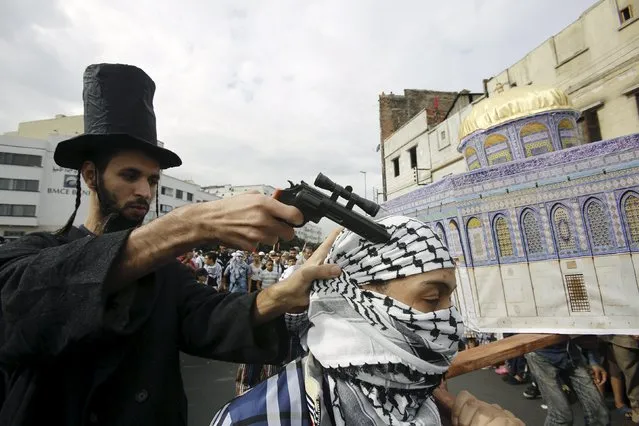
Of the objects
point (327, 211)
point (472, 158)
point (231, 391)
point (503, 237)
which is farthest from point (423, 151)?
point (327, 211)

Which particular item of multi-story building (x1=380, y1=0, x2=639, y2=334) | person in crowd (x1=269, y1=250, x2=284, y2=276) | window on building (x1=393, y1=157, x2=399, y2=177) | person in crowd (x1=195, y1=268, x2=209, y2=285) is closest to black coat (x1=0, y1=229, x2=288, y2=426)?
multi-story building (x1=380, y1=0, x2=639, y2=334)

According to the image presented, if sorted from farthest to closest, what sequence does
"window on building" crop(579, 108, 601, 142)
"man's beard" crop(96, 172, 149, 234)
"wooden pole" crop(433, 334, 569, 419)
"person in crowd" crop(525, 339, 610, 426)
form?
"window on building" crop(579, 108, 601, 142), "person in crowd" crop(525, 339, 610, 426), "wooden pole" crop(433, 334, 569, 419), "man's beard" crop(96, 172, 149, 234)

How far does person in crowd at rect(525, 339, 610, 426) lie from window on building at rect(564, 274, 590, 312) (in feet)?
1.38

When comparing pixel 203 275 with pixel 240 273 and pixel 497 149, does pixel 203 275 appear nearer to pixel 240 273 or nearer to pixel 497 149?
pixel 240 273

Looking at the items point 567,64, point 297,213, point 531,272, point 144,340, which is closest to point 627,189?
point 531,272

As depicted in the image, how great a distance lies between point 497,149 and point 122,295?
9.85 metres

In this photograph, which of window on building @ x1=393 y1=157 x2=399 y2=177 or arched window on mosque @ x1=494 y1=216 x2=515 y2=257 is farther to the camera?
window on building @ x1=393 y1=157 x2=399 y2=177

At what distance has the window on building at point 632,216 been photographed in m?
3.67

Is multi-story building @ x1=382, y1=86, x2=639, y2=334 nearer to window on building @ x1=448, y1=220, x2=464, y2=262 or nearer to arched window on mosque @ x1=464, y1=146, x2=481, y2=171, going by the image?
window on building @ x1=448, y1=220, x2=464, y2=262

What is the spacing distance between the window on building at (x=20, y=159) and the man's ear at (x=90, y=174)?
45774 millimetres

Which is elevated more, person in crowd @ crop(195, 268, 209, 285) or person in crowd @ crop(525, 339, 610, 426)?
person in crowd @ crop(195, 268, 209, 285)

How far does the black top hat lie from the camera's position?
4.53 ft

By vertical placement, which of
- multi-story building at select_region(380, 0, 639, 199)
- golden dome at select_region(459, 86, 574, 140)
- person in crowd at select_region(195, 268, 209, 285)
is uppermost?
multi-story building at select_region(380, 0, 639, 199)

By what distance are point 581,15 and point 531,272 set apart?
39.5 feet
